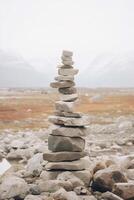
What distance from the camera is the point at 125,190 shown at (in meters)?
17.3

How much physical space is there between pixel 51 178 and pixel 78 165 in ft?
3.38

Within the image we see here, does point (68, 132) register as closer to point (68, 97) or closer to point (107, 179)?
point (68, 97)

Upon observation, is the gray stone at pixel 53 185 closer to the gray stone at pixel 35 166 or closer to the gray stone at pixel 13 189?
the gray stone at pixel 13 189

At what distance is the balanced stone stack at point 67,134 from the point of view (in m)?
19.5

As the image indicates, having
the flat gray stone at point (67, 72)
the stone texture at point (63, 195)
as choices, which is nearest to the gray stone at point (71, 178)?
the stone texture at point (63, 195)

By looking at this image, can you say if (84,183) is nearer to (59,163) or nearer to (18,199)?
(59,163)

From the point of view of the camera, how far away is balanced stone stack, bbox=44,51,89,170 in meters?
19.5

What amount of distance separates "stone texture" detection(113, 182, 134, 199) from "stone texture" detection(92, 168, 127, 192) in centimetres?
79

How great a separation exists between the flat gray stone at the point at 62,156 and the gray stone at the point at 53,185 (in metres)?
1.58

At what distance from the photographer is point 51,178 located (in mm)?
19484

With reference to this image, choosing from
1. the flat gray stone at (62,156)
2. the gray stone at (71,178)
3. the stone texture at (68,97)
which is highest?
the stone texture at (68,97)

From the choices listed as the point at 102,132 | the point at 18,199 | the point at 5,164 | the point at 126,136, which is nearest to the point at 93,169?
the point at 18,199

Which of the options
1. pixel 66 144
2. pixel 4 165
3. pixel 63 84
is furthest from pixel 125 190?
pixel 4 165

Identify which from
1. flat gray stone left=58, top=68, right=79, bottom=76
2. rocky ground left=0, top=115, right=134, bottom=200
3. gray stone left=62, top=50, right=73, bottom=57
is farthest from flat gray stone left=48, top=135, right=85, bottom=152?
gray stone left=62, top=50, right=73, bottom=57
